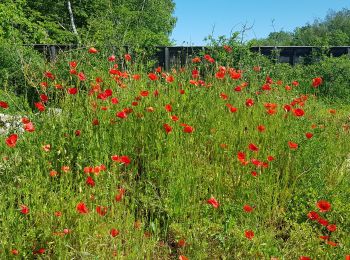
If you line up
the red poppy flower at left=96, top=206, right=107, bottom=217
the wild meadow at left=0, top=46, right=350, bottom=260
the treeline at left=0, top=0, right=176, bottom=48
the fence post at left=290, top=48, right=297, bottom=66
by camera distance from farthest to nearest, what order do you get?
the treeline at left=0, top=0, right=176, bottom=48
the fence post at left=290, top=48, right=297, bottom=66
the wild meadow at left=0, top=46, right=350, bottom=260
the red poppy flower at left=96, top=206, right=107, bottom=217

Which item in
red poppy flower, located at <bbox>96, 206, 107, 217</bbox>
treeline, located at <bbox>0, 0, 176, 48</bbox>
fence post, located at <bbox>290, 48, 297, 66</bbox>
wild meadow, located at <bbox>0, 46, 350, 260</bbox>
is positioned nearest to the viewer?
red poppy flower, located at <bbox>96, 206, 107, 217</bbox>

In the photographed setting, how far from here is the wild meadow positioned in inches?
112

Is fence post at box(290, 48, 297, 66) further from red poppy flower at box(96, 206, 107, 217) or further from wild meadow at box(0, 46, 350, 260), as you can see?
red poppy flower at box(96, 206, 107, 217)

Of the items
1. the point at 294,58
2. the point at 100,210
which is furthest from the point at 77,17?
the point at 100,210

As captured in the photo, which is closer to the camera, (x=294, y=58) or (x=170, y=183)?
(x=170, y=183)

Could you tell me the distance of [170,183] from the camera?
337 centimetres

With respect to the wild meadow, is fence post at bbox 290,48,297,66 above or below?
above

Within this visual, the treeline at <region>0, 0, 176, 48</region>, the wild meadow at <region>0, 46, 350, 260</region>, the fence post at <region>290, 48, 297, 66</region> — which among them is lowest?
the wild meadow at <region>0, 46, 350, 260</region>

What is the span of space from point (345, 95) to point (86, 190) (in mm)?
8248

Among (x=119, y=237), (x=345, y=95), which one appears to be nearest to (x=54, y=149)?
(x=119, y=237)

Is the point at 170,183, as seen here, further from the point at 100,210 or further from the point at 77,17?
the point at 77,17

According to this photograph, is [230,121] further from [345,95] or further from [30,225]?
[345,95]

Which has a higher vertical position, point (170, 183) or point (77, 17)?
point (77, 17)

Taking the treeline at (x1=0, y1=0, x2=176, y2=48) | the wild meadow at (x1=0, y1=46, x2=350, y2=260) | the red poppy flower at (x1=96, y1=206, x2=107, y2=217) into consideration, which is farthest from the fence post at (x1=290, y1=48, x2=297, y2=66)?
the red poppy flower at (x1=96, y1=206, x2=107, y2=217)
